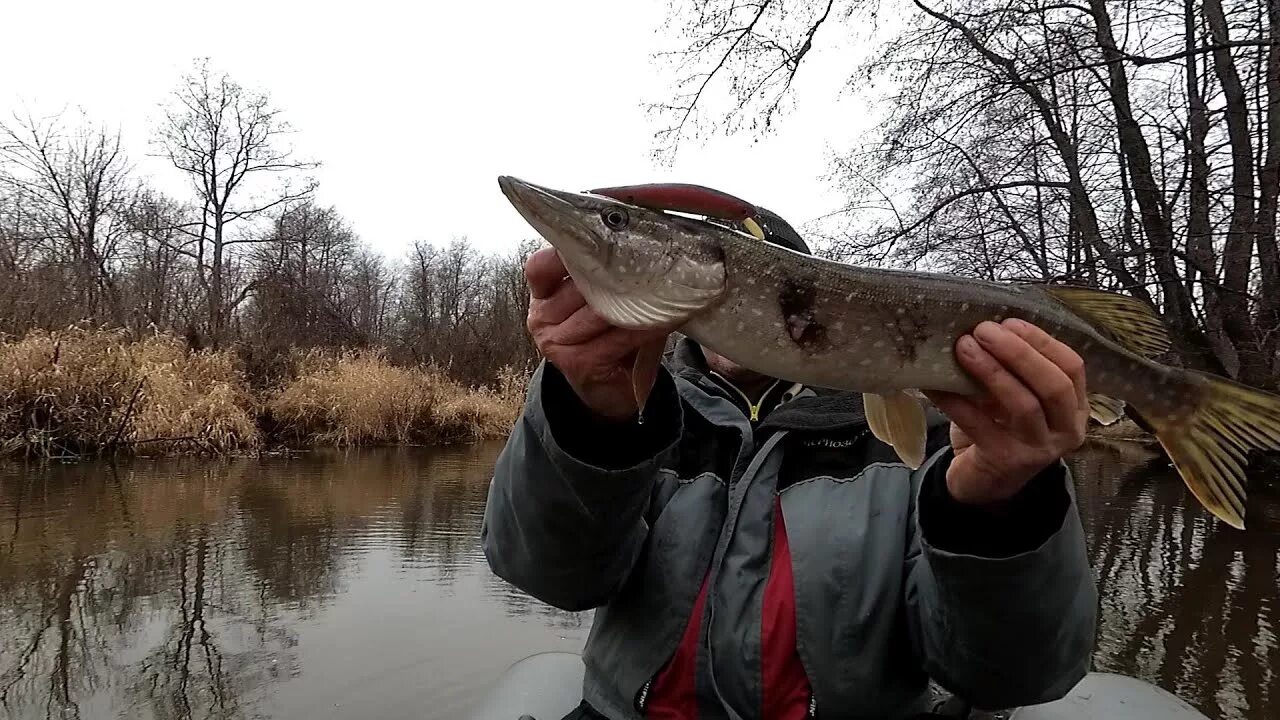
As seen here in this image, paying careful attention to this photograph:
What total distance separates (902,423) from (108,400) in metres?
10.4

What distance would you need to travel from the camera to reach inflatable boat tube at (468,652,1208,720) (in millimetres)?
2449

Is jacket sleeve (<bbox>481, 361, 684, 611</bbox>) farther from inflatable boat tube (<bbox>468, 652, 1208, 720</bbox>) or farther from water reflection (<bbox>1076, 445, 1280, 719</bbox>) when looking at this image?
water reflection (<bbox>1076, 445, 1280, 719</bbox>)

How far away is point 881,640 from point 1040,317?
2.93ft

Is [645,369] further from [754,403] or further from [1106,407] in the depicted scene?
[1106,407]

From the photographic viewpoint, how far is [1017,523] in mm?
1667

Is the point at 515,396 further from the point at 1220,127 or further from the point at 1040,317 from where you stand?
the point at 1040,317

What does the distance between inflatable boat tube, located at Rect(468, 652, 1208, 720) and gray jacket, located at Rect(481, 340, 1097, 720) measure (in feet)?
1.75

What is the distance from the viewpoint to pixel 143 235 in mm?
24562

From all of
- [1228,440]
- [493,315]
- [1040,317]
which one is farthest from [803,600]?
[493,315]

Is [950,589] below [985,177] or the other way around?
below

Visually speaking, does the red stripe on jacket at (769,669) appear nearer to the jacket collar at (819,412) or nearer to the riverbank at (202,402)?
the jacket collar at (819,412)

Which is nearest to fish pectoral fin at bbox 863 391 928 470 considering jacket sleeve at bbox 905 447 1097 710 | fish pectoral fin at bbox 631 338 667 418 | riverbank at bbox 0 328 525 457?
jacket sleeve at bbox 905 447 1097 710

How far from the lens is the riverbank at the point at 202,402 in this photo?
28.5 feet

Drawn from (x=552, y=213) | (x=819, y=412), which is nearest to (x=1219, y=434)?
(x=819, y=412)
